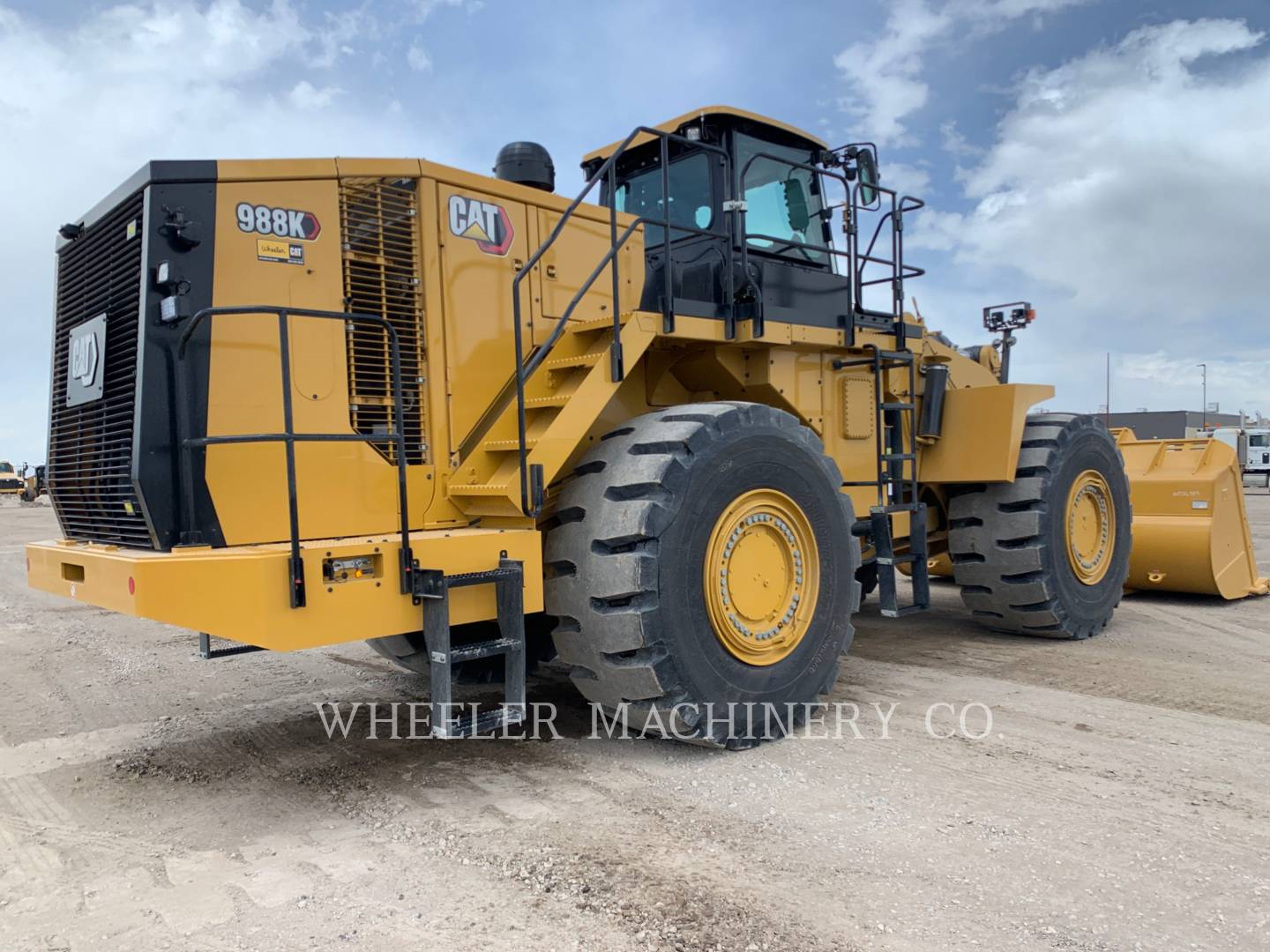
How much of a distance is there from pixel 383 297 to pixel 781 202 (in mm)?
2926

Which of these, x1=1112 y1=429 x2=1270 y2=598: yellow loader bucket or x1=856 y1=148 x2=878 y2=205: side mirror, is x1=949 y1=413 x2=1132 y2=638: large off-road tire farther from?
x1=856 y1=148 x2=878 y2=205: side mirror

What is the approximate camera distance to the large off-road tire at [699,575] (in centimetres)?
416

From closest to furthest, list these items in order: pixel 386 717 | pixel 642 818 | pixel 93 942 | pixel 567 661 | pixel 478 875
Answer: pixel 93 942 → pixel 478 875 → pixel 642 818 → pixel 567 661 → pixel 386 717

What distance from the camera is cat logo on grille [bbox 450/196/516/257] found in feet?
15.1

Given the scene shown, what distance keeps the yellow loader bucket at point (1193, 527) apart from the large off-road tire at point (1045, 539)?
1.51 metres

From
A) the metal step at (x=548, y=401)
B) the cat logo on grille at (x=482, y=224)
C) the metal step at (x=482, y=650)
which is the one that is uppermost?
the cat logo on grille at (x=482, y=224)

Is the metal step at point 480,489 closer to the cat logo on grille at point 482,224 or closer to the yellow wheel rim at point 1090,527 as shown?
the cat logo on grille at point 482,224

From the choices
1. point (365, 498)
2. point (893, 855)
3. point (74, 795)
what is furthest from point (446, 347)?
point (893, 855)

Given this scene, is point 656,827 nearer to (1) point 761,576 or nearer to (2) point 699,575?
(2) point 699,575

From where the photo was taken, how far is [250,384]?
411 centimetres

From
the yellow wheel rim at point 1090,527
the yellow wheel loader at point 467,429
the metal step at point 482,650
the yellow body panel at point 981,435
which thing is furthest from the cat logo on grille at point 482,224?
the yellow wheel rim at point 1090,527

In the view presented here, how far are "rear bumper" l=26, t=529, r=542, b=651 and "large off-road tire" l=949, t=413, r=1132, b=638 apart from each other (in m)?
4.10

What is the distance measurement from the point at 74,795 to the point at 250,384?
6.80ft

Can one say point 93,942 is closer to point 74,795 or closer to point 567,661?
point 74,795
